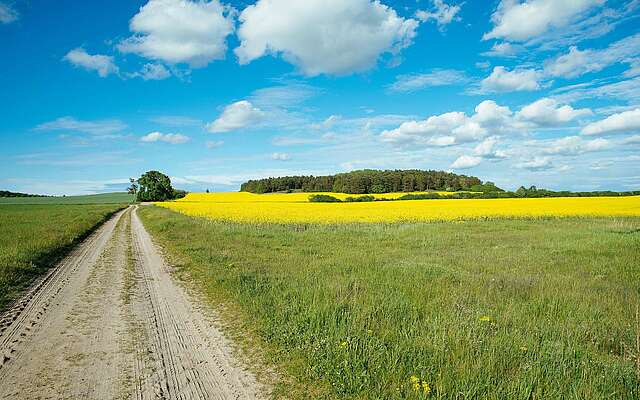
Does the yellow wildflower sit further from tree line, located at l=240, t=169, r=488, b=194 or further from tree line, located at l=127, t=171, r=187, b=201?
tree line, located at l=127, t=171, r=187, b=201

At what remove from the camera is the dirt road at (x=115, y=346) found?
4500 millimetres

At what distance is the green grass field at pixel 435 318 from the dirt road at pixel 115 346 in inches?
25.2

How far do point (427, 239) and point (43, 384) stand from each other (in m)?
17.0

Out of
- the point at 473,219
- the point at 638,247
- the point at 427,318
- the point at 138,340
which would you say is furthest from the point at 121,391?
the point at 473,219

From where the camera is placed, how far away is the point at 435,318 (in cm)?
662

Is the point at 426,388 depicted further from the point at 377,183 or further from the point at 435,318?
the point at 377,183

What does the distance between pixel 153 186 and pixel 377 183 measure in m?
64.1

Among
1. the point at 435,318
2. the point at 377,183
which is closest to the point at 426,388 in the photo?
the point at 435,318

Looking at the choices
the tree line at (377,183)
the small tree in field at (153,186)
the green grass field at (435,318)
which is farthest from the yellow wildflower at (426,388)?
the small tree in field at (153,186)

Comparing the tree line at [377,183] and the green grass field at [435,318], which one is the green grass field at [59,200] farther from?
the green grass field at [435,318]

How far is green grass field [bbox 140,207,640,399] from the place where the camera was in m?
4.61

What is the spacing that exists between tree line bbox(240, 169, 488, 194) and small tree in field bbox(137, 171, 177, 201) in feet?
90.1

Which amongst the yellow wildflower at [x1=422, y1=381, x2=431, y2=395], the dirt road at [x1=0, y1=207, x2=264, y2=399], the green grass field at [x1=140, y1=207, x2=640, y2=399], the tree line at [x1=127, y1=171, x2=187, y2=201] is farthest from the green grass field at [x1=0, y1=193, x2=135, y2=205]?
the yellow wildflower at [x1=422, y1=381, x2=431, y2=395]

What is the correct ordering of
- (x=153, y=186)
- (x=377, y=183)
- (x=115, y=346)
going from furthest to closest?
(x=153, y=186) < (x=377, y=183) < (x=115, y=346)
